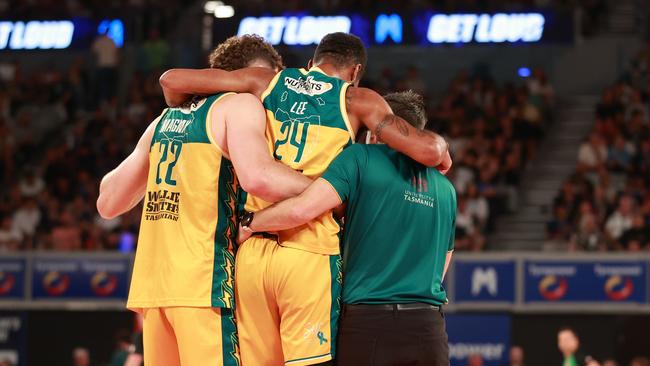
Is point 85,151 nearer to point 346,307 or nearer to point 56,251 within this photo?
point 56,251

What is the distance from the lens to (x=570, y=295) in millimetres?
14977

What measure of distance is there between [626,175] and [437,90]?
5474 mm

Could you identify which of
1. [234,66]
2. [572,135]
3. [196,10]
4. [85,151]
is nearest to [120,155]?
[85,151]

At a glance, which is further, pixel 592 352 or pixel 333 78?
pixel 592 352

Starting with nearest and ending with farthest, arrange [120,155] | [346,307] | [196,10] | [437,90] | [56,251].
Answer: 1. [346,307]
2. [56,251]
3. [120,155]
4. [437,90]
5. [196,10]

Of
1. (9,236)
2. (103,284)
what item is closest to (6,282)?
(103,284)

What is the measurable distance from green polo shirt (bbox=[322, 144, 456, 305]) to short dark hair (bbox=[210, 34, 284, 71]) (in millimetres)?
763

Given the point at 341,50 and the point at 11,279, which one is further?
the point at 11,279

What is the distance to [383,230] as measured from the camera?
18.8 feet

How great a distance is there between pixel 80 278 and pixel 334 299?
1155cm

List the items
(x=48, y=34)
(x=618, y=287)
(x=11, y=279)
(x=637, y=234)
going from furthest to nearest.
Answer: (x=48, y=34)
(x=11, y=279)
(x=637, y=234)
(x=618, y=287)

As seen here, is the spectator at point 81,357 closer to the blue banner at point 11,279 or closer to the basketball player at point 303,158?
the blue banner at point 11,279

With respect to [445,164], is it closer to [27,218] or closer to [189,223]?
[189,223]

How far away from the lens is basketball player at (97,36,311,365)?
5691mm
